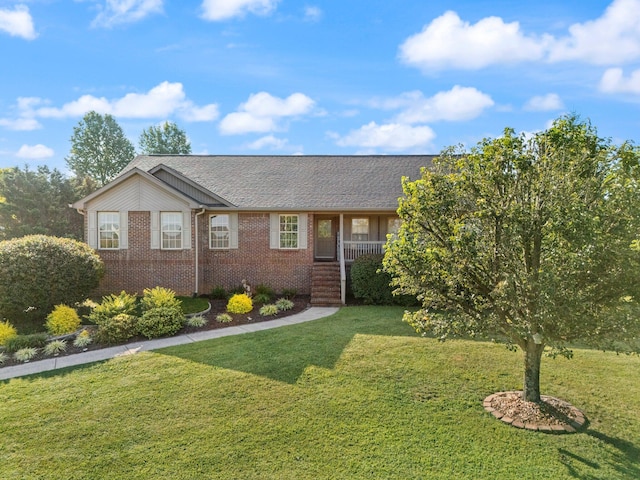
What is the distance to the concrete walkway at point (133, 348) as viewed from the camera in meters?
7.20

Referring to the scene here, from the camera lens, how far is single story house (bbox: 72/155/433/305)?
13703 mm

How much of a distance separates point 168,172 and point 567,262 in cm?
1372

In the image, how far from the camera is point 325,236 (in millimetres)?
16781

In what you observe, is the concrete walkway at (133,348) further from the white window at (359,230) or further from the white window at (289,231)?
the white window at (359,230)

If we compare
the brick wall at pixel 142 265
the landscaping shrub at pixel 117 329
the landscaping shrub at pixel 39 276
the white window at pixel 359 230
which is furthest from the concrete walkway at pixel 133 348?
the white window at pixel 359 230

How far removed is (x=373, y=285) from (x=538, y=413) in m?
7.68

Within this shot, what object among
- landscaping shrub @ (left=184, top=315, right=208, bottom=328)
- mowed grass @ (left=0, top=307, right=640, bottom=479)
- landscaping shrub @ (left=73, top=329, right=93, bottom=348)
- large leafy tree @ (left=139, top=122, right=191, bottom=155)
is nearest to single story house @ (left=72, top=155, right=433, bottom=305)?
landscaping shrub @ (left=184, top=315, right=208, bottom=328)

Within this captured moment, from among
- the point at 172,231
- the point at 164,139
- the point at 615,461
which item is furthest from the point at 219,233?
the point at 164,139

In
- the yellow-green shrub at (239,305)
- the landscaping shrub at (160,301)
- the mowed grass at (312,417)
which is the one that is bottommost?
the mowed grass at (312,417)

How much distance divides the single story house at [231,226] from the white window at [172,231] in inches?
1.5

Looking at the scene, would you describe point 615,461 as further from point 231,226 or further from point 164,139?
point 164,139

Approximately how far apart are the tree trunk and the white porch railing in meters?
9.56

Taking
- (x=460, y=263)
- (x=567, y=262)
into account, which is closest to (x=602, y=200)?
(x=567, y=262)

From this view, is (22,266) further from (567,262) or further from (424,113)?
(424,113)
